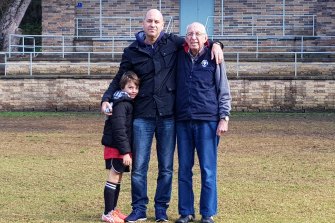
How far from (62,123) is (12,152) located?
23.7ft

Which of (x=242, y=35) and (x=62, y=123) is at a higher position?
(x=242, y=35)

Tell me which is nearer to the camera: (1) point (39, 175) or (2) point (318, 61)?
(1) point (39, 175)

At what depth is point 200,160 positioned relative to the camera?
10.0 m

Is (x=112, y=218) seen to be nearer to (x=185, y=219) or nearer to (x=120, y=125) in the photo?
(x=185, y=219)

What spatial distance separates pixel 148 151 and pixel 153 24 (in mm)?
1298

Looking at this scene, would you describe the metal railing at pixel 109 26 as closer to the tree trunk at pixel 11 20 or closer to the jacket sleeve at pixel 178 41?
the tree trunk at pixel 11 20

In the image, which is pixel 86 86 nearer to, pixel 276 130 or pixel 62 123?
pixel 62 123

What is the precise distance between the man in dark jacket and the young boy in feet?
0.29

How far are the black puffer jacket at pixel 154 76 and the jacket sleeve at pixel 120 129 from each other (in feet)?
0.57

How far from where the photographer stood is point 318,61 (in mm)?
30484

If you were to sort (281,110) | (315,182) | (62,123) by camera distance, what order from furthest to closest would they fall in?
(281,110) < (62,123) < (315,182)

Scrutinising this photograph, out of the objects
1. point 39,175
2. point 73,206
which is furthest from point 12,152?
point 73,206

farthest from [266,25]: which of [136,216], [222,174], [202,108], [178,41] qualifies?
[136,216]

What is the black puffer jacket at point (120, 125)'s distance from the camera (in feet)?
32.2
